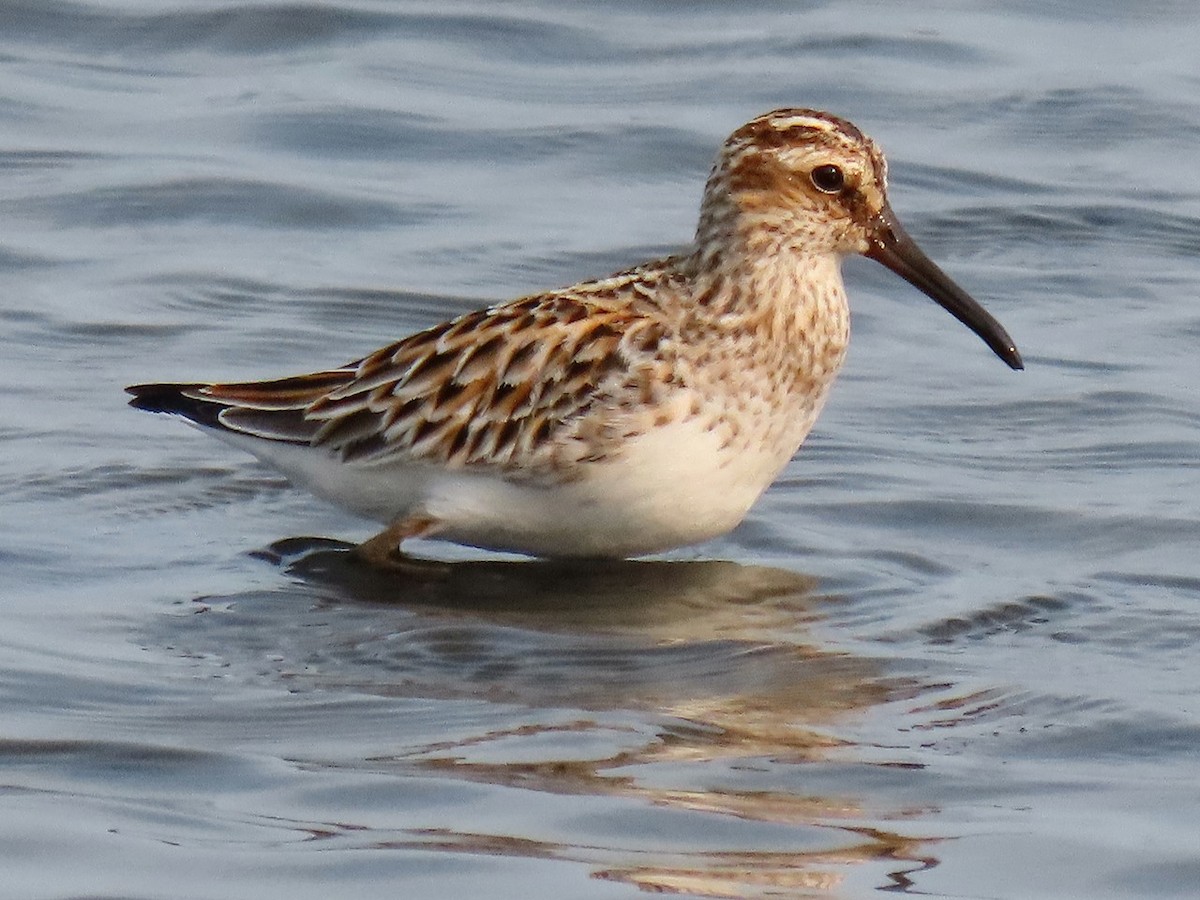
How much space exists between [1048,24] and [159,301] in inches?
316

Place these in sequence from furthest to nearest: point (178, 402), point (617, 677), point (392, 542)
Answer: point (178, 402) → point (392, 542) → point (617, 677)

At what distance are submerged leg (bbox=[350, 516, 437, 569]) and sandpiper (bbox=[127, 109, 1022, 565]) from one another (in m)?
0.01

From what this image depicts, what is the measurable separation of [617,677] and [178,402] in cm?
254

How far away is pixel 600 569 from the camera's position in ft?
32.6

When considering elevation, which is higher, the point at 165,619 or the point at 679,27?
Answer: the point at 679,27

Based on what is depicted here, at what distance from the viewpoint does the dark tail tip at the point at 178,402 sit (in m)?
10.2

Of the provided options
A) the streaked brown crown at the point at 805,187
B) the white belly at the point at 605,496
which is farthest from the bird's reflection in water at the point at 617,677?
the streaked brown crown at the point at 805,187

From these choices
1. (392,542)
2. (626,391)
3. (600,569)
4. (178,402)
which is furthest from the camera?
(178,402)

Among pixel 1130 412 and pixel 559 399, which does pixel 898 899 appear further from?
pixel 1130 412

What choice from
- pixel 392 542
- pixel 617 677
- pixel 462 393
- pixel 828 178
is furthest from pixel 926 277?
pixel 617 677

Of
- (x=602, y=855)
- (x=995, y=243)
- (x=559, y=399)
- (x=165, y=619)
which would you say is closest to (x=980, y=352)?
(x=995, y=243)

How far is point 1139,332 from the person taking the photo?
41.7 feet

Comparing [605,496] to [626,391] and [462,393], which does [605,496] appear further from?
[462,393]

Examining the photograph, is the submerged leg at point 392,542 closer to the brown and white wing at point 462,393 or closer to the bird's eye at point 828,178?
the brown and white wing at point 462,393
